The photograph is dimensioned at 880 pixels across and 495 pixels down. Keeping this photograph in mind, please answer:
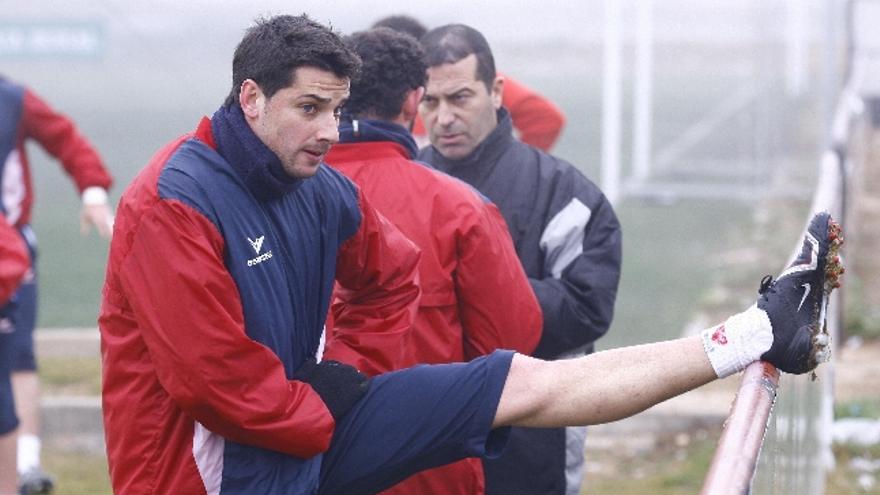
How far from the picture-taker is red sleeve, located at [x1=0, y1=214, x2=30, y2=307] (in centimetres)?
543

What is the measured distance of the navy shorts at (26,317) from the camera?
6922mm

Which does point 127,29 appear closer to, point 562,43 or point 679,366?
point 562,43

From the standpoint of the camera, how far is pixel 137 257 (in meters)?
3.22

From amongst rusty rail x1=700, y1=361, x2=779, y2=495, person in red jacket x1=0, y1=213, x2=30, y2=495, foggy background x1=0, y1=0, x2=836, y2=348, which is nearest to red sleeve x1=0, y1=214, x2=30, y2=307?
person in red jacket x1=0, y1=213, x2=30, y2=495

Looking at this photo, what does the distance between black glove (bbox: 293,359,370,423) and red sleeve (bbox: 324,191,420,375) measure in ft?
0.85

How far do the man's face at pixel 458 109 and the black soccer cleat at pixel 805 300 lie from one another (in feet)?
5.09

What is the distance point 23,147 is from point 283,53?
381 centimetres

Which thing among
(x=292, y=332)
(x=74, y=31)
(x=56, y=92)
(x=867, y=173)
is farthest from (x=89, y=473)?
(x=56, y=92)

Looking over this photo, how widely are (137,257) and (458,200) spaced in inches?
42.4

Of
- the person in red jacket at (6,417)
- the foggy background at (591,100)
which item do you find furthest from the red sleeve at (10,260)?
the foggy background at (591,100)

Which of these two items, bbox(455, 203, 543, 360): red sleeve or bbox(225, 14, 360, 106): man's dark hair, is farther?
bbox(455, 203, 543, 360): red sleeve

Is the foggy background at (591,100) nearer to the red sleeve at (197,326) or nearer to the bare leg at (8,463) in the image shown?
the red sleeve at (197,326)

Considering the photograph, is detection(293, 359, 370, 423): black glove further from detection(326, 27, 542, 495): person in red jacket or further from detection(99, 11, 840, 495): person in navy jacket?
detection(326, 27, 542, 495): person in red jacket

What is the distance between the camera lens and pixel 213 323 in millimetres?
3197
